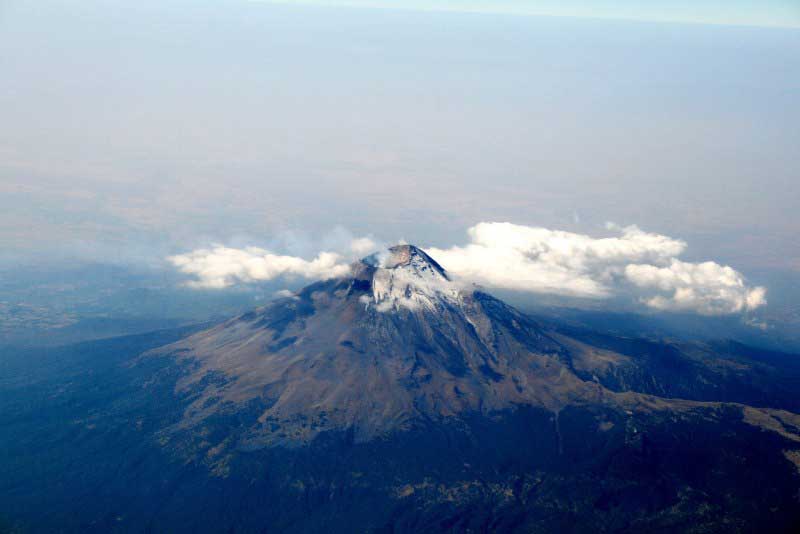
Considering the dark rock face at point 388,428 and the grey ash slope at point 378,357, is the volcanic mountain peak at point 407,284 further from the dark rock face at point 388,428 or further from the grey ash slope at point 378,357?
the dark rock face at point 388,428

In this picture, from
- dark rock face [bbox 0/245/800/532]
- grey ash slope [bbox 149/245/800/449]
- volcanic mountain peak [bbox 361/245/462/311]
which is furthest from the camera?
volcanic mountain peak [bbox 361/245/462/311]

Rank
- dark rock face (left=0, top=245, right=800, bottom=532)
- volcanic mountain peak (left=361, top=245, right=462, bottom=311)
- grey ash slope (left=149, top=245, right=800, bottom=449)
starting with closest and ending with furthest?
dark rock face (left=0, top=245, right=800, bottom=532)
grey ash slope (left=149, top=245, right=800, bottom=449)
volcanic mountain peak (left=361, top=245, right=462, bottom=311)

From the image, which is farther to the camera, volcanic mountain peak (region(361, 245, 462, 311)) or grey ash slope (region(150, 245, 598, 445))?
volcanic mountain peak (region(361, 245, 462, 311))

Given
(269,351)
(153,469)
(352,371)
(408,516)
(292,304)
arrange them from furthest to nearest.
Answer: (292,304) < (269,351) < (352,371) < (153,469) < (408,516)

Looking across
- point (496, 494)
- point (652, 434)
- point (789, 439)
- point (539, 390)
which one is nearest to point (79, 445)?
point (496, 494)

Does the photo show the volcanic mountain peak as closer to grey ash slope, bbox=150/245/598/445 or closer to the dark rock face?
grey ash slope, bbox=150/245/598/445

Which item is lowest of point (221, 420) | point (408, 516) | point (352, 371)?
point (408, 516)

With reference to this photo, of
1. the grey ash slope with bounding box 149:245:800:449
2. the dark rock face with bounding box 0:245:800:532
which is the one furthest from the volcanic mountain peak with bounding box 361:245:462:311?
the dark rock face with bounding box 0:245:800:532

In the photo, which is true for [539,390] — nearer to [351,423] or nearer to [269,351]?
[351,423]

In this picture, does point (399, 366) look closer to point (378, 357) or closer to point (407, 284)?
point (378, 357)
